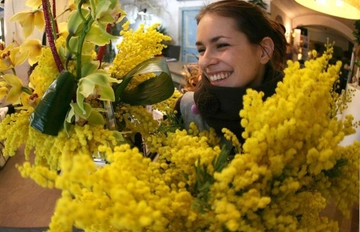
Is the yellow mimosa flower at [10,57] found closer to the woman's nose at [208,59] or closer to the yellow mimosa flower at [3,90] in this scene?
the yellow mimosa flower at [3,90]

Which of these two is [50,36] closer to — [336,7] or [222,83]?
[222,83]

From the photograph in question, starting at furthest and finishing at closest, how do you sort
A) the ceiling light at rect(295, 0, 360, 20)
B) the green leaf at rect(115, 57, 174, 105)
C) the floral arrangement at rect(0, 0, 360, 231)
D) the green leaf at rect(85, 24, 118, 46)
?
the ceiling light at rect(295, 0, 360, 20) < the green leaf at rect(115, 57, 174, 105) < the green leaf at rect(85, 24, 118, 46) < the floral arrangement at rect(0, 0, 360, 231)

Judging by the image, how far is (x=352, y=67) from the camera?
168 cm

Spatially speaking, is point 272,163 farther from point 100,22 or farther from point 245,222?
point 100,22

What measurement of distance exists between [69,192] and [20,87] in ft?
1.03

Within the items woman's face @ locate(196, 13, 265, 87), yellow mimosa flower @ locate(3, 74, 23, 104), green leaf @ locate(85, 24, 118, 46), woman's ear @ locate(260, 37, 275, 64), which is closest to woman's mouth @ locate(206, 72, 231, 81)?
woman's face @ locate(196, 13, 265, 87)

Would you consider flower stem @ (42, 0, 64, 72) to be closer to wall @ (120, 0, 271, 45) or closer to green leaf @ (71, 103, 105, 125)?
green leaf @ (71, 103, 105, 125)

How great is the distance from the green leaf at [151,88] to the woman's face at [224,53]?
0.08 m

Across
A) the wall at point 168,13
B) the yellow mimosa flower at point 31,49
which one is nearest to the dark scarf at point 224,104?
the yellow mimosa flower at point 31,49

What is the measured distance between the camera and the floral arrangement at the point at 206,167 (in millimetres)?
282

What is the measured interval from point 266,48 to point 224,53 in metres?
0.12

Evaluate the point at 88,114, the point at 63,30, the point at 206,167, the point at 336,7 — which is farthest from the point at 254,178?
the point at 336,7

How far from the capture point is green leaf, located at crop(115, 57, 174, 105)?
1.84ft

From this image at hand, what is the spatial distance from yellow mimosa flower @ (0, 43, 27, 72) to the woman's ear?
43cm
